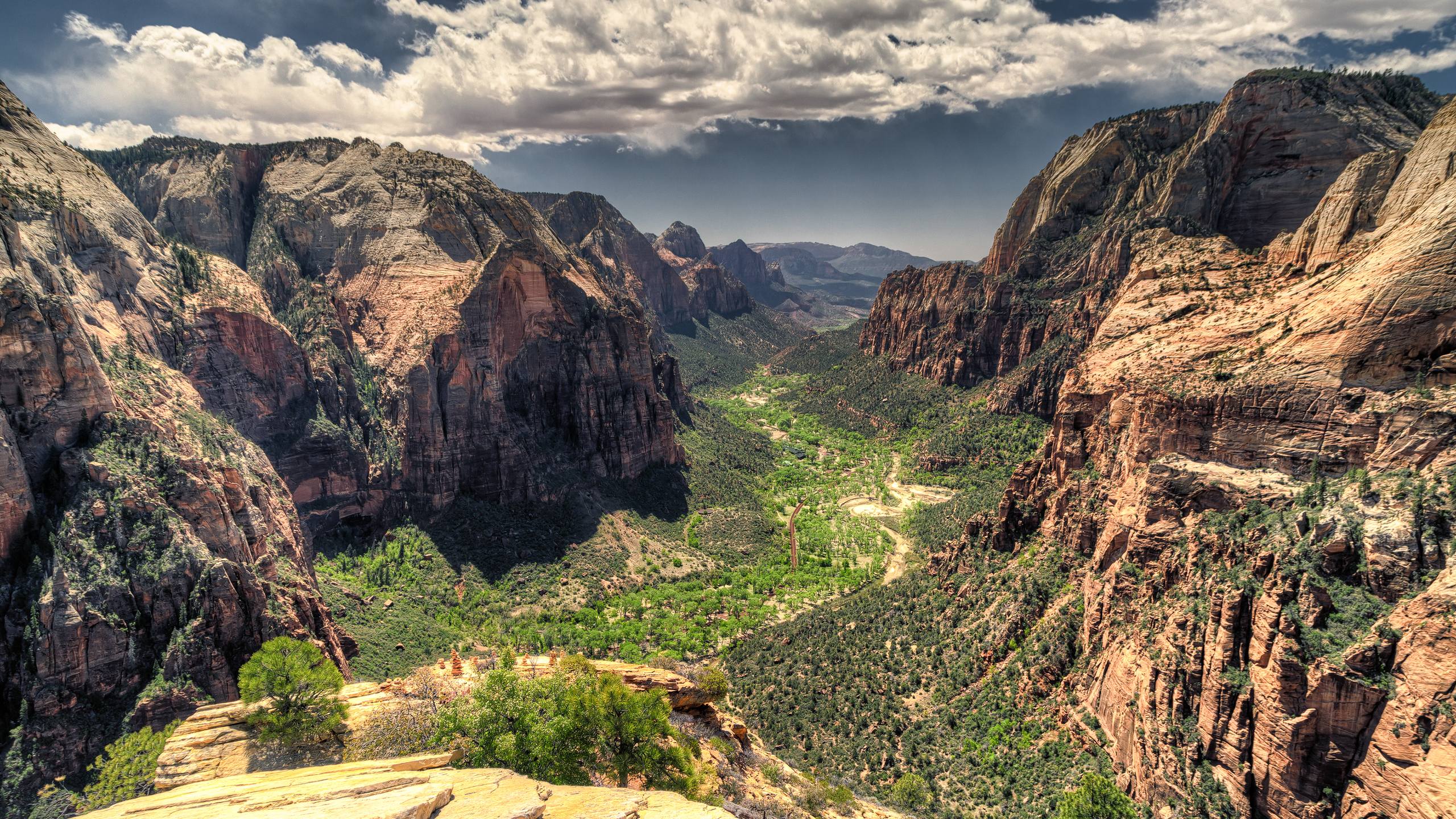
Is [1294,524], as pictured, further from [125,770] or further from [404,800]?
[125,770]

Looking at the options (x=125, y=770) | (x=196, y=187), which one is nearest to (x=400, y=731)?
(x=125, y=770)

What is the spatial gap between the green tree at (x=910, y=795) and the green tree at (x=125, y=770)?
4090 centimetres

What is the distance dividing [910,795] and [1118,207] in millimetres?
112733

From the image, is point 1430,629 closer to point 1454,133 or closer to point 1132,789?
point 1132,789

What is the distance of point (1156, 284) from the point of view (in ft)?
164

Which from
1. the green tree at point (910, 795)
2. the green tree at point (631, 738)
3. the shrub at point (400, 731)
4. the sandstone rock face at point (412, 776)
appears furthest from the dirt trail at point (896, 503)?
the shrub at point (400, 731)

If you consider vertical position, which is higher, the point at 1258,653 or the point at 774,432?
the point at 1258,653

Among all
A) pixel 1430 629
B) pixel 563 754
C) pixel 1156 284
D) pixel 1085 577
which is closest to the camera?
pixel 1430 629

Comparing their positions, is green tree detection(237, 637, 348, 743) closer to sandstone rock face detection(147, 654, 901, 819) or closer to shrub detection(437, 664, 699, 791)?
sandstone rock face detection(147, 654, 901, 819)

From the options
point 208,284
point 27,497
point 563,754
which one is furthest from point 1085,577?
point 208,284

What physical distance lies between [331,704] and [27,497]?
22.8 m

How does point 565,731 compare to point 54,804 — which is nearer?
point 565,731

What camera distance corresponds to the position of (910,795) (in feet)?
128

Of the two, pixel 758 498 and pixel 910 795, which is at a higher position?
pixel 910 795
